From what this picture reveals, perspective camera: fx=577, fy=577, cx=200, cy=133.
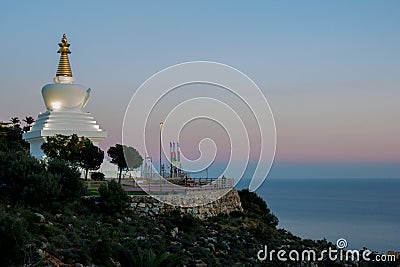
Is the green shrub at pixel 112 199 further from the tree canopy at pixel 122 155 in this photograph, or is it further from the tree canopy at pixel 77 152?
the tree canopy at pixel 122 155

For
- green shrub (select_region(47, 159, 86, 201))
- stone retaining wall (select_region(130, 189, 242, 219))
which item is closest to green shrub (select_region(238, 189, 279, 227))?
stone retaining wall (select_region(130, 189, 242, 219))

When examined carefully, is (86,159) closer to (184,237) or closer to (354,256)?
(184,237)

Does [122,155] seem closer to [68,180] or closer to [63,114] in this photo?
[68,180]

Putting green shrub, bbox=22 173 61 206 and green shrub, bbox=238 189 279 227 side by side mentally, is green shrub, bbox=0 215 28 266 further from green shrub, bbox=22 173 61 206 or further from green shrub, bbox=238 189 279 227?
green shrub, bbox=238 189 279 227

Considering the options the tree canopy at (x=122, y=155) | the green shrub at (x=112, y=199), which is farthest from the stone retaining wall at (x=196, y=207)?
the tree canopy at (x=122, y=155)

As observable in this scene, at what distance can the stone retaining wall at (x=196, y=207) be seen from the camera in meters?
23.1

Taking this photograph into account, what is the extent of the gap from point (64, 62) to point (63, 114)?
201 inches

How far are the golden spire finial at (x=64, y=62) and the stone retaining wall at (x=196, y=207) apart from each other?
16.7 m

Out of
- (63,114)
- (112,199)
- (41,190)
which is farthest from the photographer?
(63,114)

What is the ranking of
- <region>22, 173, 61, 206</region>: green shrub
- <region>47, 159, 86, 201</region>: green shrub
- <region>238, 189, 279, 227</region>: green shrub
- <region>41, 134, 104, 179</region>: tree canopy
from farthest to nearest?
1. <region>238, 189, 279, 227</region>: green shrub
2. <region>41, 134, 104, 179</region>: tree canopy
3. <region>47, 159, 86, 201</region>: green shrub
4. <region>22, 173, 61, 206</region>: green shrub

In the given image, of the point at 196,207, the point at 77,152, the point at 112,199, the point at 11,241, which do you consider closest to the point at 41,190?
the point at 112,199

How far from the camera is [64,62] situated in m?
40.7

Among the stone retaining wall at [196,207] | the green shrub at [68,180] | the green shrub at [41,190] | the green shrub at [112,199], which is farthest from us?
the stone retaining wall at [196,207]

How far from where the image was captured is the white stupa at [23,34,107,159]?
36000mm
